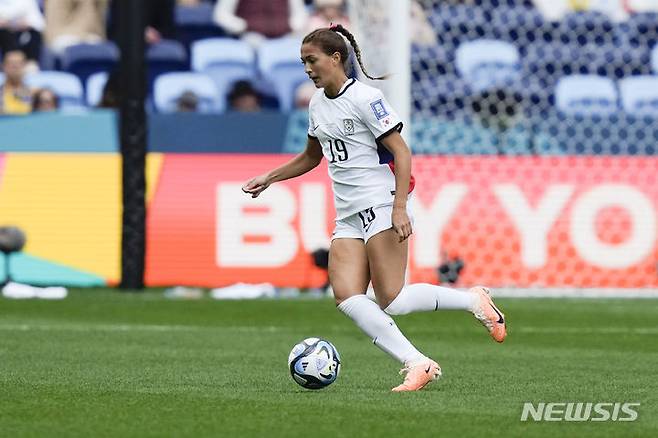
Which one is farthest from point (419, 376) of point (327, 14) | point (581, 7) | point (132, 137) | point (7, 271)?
point (581, 7)

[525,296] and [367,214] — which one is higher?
[367,214]

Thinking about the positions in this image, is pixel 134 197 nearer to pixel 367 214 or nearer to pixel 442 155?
pixel 442 155

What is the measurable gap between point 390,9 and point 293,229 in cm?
224

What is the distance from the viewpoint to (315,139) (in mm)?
7676

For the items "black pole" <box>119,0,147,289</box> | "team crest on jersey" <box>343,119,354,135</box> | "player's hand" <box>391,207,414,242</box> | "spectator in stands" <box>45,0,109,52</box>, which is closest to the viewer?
"player's hand" <box>391,207,414,242</box>

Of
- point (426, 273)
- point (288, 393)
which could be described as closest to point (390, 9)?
point (426, 273)

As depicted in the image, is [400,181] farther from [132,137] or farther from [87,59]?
[87,59]

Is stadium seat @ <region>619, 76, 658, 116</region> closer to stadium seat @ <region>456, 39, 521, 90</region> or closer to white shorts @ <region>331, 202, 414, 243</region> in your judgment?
stadium seat @ <region>456, 39, 521, 90</region>

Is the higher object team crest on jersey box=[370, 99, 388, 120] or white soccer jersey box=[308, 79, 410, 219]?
team crest on jersey box=[370, 99, 388, 120]

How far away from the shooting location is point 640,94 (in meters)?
17.7

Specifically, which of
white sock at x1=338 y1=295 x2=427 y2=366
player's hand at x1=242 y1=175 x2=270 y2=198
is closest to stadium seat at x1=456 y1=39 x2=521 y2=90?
player's hand at x1=242 y1=175 x2=270 y2=198

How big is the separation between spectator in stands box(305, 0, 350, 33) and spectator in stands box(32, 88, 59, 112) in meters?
3.87

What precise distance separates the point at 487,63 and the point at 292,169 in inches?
397

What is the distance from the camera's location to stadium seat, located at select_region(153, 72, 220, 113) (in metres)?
17.3
